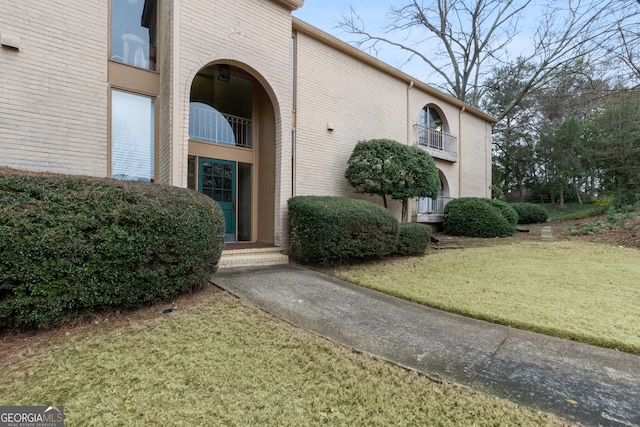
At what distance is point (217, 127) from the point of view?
777cm

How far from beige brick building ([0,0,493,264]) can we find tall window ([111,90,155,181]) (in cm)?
2

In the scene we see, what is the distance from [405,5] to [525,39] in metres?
8.24

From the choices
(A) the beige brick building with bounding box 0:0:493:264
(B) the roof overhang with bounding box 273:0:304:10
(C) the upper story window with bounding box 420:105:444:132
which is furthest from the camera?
(C) the upper story window with bounding box 420:105:444:132

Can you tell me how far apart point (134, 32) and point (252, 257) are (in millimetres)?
5347

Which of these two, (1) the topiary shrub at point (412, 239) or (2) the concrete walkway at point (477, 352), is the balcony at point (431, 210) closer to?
(1) the topiary shrub at point (412, 239)

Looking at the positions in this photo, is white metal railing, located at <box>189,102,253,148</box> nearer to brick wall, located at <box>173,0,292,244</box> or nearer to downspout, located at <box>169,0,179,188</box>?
brick wall, located at <box>173,0,292,244</box>

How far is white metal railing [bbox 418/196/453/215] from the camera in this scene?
42.9 feet

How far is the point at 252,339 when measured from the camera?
10.0ft

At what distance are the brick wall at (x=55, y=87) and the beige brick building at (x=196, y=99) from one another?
16mm

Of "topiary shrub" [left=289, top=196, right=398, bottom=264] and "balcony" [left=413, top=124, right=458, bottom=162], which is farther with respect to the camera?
"balcony" [left=413, top=124, right=458, bottom=162]

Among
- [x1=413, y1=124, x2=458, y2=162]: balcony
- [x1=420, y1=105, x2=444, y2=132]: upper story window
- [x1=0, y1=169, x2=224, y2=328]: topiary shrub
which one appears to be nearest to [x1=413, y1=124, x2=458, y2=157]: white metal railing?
[x1=413, y1=124, x2=458, y2=162]: balcony

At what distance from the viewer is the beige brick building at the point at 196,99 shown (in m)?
5.18

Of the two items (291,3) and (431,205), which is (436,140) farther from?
(291,3)

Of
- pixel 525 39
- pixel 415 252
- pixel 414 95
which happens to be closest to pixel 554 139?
pixel 525 39
